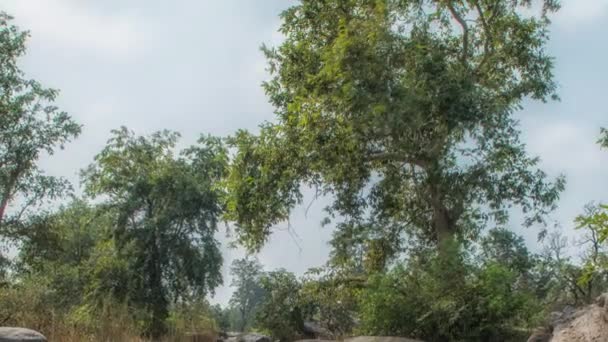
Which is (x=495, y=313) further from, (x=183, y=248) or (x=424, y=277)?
(x=183, y=248)

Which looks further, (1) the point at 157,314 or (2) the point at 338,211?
(1) the point at 157,314

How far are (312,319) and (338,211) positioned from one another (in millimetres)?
4089

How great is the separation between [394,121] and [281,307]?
8.27 metres

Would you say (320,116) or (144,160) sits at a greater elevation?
(144,160)

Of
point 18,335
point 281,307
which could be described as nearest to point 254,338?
point 281,307

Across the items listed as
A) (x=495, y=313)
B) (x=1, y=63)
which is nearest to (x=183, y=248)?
(x=1, y=63)

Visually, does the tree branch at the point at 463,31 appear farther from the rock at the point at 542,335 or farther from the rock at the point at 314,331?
the rock at the point at 542,335

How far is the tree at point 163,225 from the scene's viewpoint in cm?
2427

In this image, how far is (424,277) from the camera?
11.6 meters

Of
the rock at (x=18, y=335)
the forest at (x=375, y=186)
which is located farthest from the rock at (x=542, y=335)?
the rock at (x=18, y=335)

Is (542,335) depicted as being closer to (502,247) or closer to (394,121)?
(394,121)

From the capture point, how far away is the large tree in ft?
41.5

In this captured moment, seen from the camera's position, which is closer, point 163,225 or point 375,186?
point 375,186

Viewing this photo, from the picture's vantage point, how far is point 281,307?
18344mm
